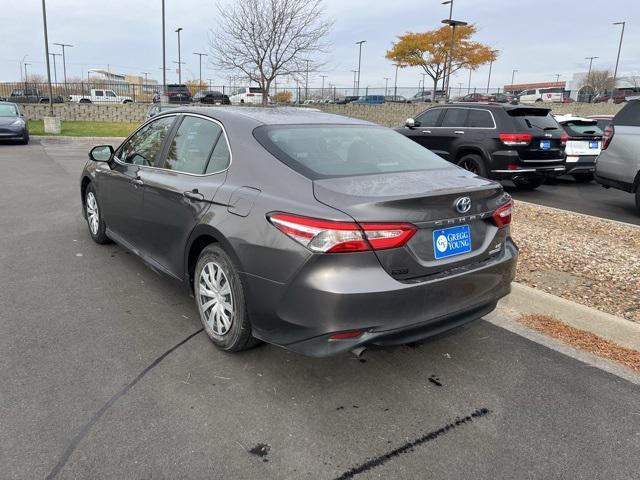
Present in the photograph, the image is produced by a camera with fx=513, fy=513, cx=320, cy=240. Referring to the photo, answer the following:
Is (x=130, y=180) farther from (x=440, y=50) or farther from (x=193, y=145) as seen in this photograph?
(x=440, y=50)

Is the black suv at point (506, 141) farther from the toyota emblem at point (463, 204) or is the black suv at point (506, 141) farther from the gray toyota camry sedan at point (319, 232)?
the toyota emblem at point (463, 204)

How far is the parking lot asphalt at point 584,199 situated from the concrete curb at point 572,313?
14.7 ft

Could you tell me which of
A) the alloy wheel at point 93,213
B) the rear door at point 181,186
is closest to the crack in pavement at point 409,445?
the rear door at point 181,186

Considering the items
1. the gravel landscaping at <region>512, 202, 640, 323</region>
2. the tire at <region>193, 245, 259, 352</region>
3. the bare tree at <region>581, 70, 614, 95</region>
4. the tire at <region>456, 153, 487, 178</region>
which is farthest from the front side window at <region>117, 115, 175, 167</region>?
the bare tree at <region>581, 70, 614, 95</region>

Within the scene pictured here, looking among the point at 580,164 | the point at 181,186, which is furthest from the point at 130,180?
the point at 580,164

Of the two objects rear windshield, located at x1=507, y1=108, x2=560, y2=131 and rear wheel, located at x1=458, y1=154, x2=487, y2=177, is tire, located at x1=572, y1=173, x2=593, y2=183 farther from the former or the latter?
rear wheel, located at x1=458, y1=154, x2=487, y2=177

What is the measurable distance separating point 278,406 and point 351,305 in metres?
0.76

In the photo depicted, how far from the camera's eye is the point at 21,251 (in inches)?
217

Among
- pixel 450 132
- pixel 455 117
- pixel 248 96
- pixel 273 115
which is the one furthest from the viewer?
pixel 248 96

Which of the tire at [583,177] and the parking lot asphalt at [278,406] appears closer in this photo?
the parking lot asphalt at [278,406]

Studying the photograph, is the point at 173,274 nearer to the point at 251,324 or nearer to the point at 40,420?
the point at 251,324

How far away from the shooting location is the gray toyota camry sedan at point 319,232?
263 centimetres

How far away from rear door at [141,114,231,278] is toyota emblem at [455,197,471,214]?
1480 mm

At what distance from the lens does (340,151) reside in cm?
346
